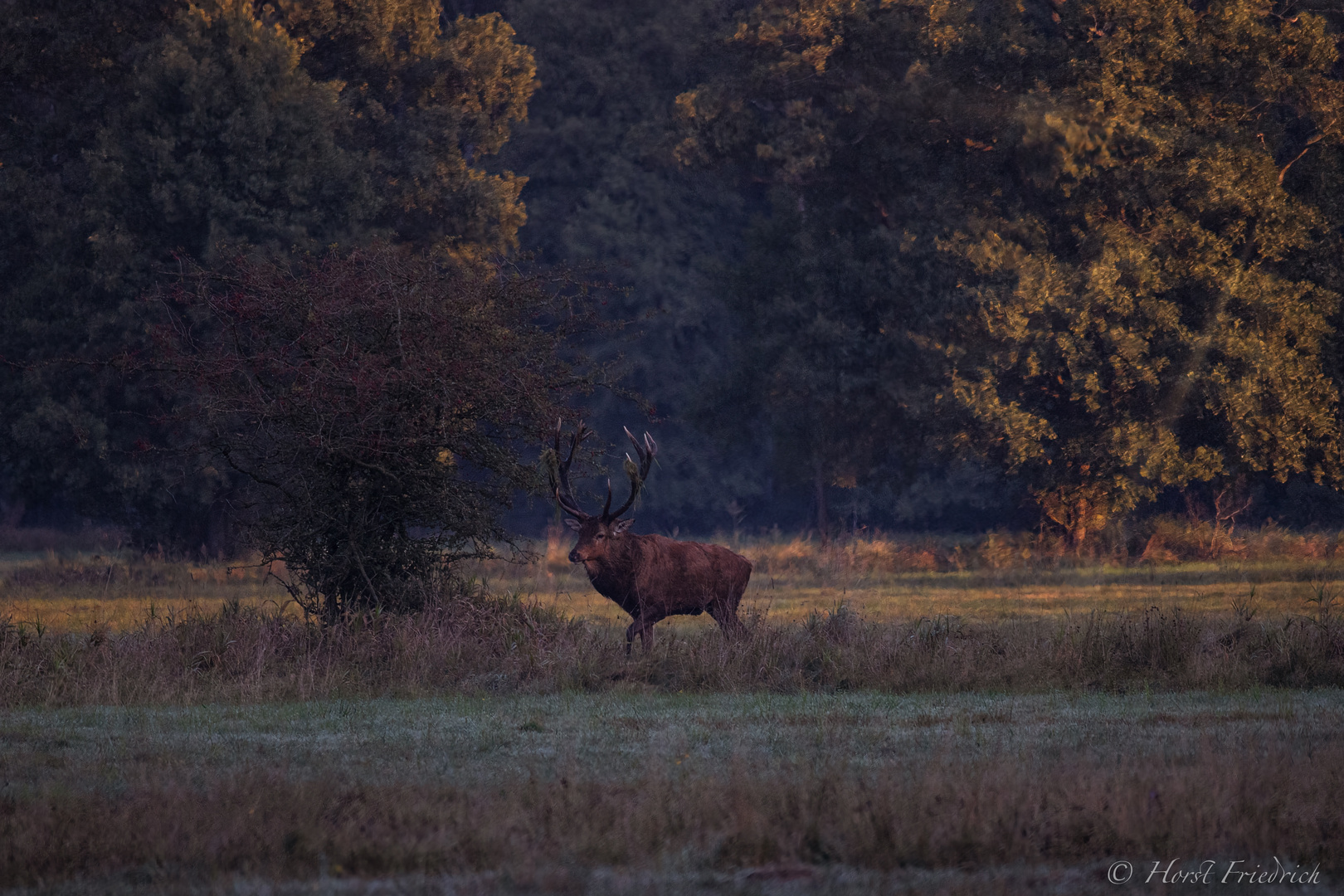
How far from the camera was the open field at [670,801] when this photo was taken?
22.2 ft

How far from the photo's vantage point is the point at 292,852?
22.6 feet

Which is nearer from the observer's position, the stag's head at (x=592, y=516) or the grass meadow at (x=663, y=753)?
the grass meadow at (x=663, y=753)

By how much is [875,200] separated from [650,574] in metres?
22.0

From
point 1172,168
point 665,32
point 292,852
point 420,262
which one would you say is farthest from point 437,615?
point 665,32

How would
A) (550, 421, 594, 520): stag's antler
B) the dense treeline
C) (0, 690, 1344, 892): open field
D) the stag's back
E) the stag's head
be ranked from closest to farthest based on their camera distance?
1. (0, 690, 1344, 892): open field
2. the stag's head
3. the stag's back
4. (550, 421, 594, 520): stag's antler
5. the dense treeline

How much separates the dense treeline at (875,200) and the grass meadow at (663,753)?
1183 cm

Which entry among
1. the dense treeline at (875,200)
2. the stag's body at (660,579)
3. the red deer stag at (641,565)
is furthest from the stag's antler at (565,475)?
the dense treeline at (875,200)

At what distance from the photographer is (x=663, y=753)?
31.3 ft

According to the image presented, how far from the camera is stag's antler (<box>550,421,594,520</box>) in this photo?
50.8 feet

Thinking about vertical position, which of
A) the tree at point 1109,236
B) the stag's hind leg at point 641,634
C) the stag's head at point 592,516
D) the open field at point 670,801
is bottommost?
the stag's hind leg at point 641,634

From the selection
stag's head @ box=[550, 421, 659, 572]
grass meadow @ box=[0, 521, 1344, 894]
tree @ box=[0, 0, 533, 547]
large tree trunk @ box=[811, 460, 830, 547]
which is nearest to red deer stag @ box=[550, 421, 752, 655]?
stag's head @ box=[550, 421, 659, 572]

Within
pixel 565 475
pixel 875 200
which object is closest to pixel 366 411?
pixel 565 475

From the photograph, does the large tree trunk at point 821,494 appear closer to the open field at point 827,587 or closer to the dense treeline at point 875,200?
the dense treeline at point 875,200

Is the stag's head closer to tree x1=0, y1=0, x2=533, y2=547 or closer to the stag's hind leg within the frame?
the stag's hind leg
